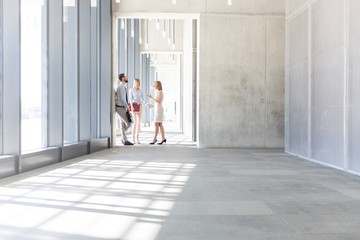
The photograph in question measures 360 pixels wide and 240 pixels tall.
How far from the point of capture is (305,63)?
830 cm

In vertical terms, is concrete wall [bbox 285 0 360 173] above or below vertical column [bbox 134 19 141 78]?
below

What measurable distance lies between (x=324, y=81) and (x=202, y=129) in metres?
4.16

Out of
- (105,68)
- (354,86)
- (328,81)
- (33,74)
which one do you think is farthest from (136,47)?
(354,86)

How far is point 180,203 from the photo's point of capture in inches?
161

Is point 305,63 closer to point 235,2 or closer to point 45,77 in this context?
point 235,2

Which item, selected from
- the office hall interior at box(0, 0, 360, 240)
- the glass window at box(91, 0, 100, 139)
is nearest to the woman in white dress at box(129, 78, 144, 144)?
the office hall interior at box(0, 0, 360, 240)

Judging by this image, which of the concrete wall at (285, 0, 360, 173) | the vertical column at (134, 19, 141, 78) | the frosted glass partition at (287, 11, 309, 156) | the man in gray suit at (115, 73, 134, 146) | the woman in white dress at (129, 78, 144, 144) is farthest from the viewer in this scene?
the vertical column at (134, 19, 141, 78)

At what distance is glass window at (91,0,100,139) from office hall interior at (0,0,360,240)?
0.03 meters

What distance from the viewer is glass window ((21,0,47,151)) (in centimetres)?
624

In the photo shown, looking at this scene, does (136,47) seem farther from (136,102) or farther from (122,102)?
(122,102)

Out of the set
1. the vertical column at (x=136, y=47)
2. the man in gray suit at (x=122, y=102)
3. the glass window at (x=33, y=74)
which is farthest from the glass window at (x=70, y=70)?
the vertical column at (x=136, y=47)

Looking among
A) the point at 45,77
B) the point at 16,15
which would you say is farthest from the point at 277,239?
the point at 45,77

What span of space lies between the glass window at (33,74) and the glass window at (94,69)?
3.03 meters

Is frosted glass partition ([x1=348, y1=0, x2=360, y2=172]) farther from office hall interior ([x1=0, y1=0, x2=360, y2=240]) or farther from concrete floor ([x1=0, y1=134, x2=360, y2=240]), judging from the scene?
concrete floor ([x1=0, y1=134, x2=360, y2=240])
